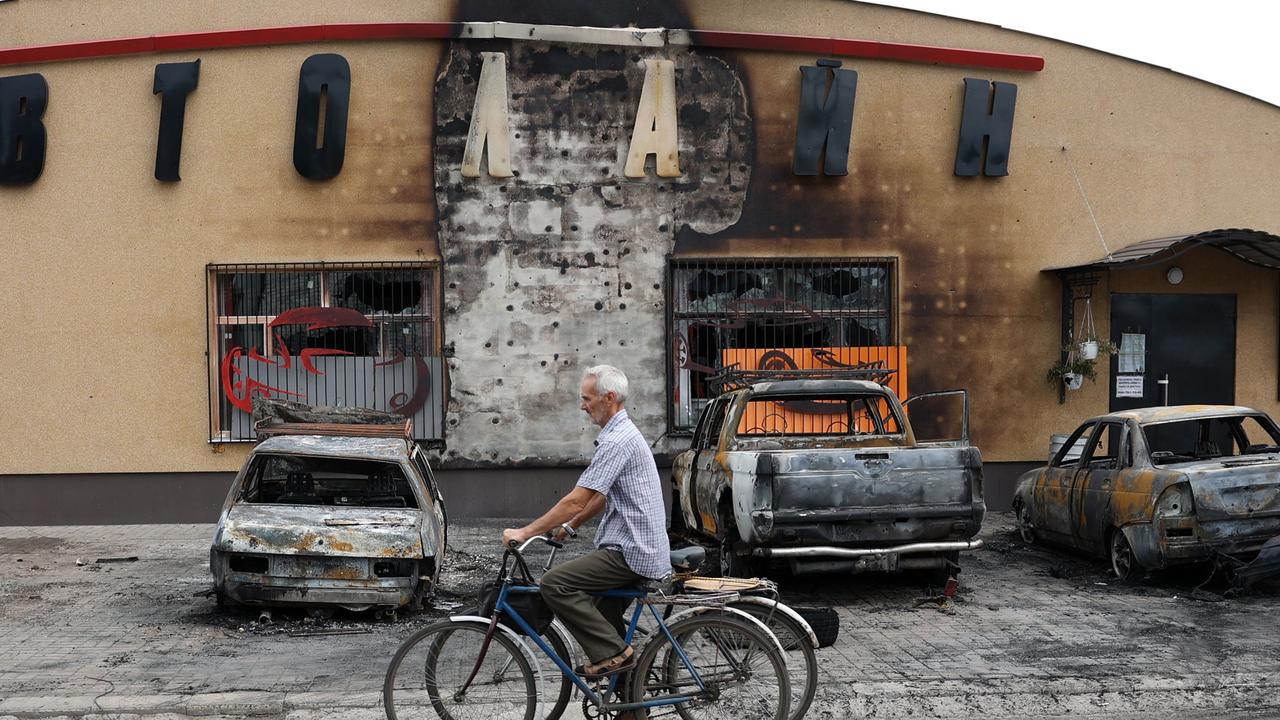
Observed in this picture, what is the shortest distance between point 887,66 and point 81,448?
1089 centimetres

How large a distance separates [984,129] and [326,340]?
8551 millimetres

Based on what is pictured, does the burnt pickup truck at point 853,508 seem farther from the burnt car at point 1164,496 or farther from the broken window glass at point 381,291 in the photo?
the broken window glass at point 381,291

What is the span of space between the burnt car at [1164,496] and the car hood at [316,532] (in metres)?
5.73

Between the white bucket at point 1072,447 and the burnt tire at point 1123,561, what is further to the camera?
the white bucket at point 1072,447

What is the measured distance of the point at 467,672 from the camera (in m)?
5.18

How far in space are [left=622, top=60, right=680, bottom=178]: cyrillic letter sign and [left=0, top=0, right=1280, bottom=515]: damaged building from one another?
39mm

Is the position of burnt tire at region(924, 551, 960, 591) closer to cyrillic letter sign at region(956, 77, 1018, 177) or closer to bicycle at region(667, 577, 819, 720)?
bicycle at region(667, 577, 819, 720)

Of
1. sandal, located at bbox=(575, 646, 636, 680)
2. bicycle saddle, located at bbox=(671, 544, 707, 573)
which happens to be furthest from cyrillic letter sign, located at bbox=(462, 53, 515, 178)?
sandal, located at bbox=(575, 646, 636, 680)

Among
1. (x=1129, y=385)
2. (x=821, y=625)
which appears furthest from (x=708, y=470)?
(x=1129, y=385)

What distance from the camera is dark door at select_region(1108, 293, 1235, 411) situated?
1435cm

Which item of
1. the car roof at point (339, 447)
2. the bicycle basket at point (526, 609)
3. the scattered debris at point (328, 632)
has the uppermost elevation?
the car roof at point (339, 447)

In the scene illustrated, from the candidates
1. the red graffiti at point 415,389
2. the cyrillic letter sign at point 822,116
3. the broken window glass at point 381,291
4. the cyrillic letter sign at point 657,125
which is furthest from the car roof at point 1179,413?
the broken window glass at point 381,291

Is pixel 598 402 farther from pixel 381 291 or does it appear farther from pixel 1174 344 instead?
pixel 1174 344

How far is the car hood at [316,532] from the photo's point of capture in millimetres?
8023
